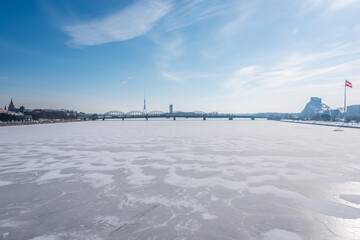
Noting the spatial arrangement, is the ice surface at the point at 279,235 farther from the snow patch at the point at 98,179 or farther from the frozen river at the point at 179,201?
the snow patch at the point at 98,179

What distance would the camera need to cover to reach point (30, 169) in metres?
9.98

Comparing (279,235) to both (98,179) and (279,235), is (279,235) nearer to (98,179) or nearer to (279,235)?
(279,235)

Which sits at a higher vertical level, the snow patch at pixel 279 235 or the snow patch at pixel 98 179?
the snow patch at pixel 98 179

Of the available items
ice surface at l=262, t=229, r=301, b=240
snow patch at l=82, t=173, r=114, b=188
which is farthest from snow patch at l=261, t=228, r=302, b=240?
snow patch at l=82, t=173, r=114, b=188

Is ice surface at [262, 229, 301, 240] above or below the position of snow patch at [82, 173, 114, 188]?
below

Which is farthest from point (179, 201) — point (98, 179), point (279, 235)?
point (98, 179)

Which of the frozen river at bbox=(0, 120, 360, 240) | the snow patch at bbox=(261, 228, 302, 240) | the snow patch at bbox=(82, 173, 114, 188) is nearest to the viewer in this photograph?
the snow patch at bbox=(261, 228, 302, 240)

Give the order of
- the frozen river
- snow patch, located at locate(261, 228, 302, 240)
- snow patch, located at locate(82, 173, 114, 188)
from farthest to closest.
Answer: snow patch, located at locate(82, 173, 114, 188) < the frozen river < snow patch, located at locate(261, 228, 302, 240)

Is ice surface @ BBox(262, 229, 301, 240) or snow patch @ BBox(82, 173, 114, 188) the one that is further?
snow patch @ BBox(82, 173, 114, 188)

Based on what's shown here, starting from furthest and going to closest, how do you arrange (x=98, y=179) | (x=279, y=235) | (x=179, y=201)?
(x=98, y=179)
(x=179, y=201)
(x=279, y=235)

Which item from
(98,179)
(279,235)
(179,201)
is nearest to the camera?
(279,235)

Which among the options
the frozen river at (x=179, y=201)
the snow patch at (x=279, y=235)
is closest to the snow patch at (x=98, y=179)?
the frozen river at (x=179, y=201)

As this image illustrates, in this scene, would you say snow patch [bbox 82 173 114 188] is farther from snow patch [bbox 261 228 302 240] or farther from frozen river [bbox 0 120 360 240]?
snow patch [bbox 261 228 302 240]

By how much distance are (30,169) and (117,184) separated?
5.31 meters
